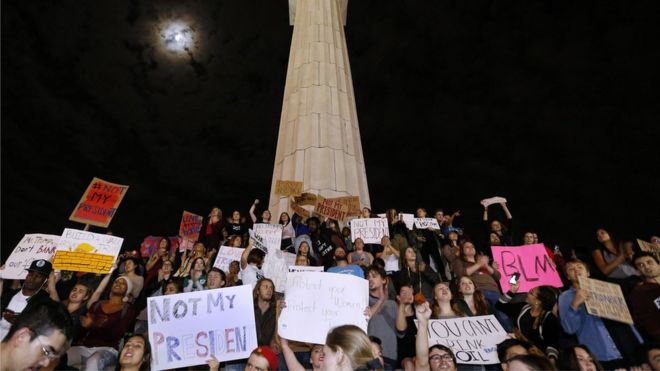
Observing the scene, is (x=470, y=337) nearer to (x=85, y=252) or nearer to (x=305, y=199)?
(x=85, y=252)

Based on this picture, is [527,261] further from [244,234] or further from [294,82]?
Result: [294,82]

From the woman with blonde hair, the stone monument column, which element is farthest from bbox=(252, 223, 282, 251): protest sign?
the woman with blonde hair

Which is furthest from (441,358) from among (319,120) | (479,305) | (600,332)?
(319,120)

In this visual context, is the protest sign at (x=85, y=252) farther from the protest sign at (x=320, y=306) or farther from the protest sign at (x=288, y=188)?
the protest sign at (x=288, y=188)

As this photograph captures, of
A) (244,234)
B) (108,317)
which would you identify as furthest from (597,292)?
(244,234)

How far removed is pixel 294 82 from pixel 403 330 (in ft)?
53.9

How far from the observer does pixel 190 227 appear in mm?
15172

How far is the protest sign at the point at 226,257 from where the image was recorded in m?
9.85

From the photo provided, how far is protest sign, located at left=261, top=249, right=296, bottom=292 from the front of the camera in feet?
30.5

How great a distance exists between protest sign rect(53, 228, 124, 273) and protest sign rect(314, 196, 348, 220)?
5968mm

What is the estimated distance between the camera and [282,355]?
5875 mm

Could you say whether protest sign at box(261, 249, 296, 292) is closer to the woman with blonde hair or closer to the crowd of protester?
the crowd of protester

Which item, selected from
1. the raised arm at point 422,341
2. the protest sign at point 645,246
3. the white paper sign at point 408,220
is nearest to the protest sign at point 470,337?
the raised arm at point 422,341

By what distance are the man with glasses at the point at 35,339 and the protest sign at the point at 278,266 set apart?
591 centimetres
